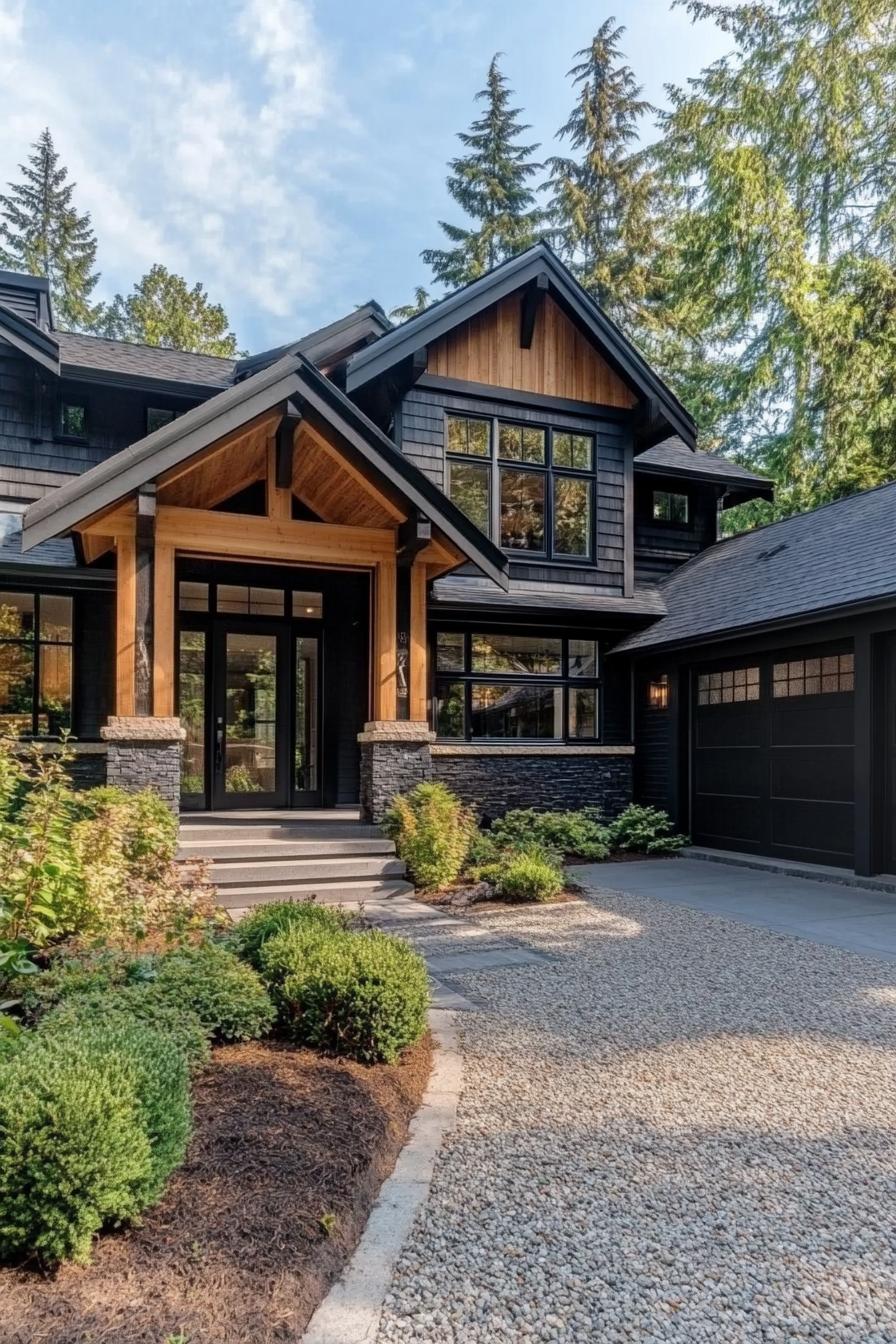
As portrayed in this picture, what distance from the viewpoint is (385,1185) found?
9.09 ft

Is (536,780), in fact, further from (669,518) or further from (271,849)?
(669,518)

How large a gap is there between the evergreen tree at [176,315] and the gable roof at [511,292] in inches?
738

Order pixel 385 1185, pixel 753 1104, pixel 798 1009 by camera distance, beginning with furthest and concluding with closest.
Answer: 1. pixel 798 1009
2. pixel 753 1104
3. pixel 385 1185

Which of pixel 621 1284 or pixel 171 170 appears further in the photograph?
pixel 171 170

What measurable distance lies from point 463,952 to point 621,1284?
3641 mm

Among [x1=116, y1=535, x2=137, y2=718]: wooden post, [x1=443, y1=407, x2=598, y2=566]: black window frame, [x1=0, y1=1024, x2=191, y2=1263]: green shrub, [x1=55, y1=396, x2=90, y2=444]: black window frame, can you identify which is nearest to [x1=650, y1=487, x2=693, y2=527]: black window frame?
[x1=443, y1=407, x2=598, y2=566]: black window frame

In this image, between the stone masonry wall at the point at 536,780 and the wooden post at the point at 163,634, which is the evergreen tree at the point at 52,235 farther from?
the stone masonry wall at the point at 536,780

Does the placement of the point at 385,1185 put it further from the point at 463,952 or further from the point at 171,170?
the point at 171,170

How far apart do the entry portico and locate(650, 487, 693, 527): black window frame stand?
5.30 m

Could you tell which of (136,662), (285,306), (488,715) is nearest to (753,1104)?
(136,662)

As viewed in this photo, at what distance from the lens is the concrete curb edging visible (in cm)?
209

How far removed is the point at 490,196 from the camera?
24.9 m

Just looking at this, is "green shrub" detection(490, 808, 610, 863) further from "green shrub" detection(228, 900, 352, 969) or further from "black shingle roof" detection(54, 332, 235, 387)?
"black shingle roof" detection(54, 332, 235, 387)

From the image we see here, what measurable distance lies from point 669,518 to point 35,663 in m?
9.47
